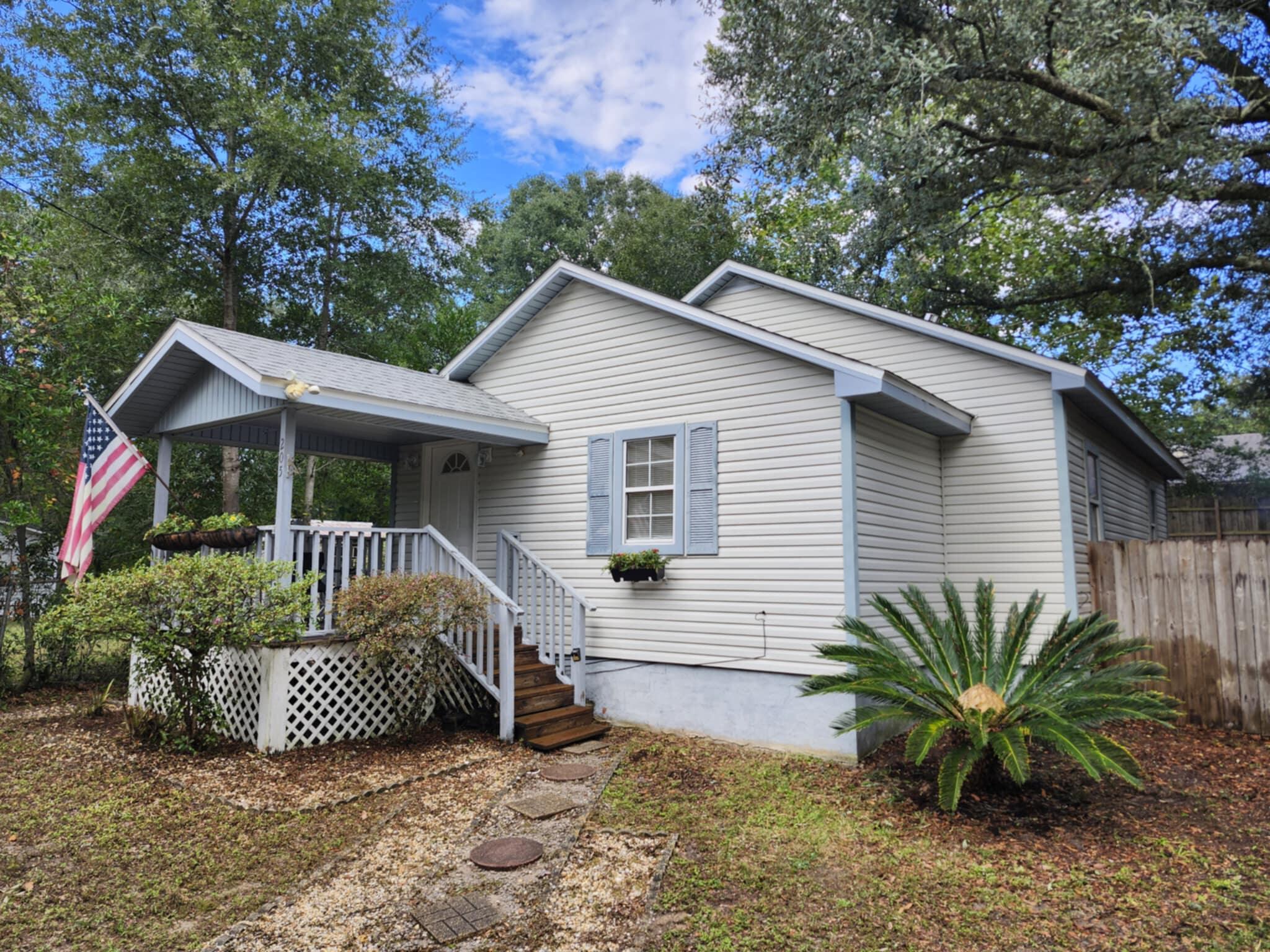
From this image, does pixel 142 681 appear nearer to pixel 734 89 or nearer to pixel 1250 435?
pixel 734 89

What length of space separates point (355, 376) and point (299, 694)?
303cm

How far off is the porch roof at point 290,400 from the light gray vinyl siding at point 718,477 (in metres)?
0.58

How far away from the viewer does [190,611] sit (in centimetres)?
610

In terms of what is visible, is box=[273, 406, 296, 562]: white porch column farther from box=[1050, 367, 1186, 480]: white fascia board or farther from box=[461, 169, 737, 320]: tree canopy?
box=[461, 169, 737, 320]: tree canopy

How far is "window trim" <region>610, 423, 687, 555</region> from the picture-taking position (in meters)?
7.51

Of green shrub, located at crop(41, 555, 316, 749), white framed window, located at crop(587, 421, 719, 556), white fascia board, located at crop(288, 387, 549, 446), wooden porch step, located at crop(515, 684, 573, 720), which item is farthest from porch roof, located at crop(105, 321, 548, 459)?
wooden porch step, located at crop(515, 684, 573, 720)


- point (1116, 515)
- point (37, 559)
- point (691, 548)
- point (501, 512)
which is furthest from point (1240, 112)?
point (37, 559)

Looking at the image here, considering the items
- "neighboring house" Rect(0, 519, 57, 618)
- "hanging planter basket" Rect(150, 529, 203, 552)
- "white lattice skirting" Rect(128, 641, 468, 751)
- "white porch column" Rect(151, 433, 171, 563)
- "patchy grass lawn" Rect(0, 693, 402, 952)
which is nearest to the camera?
"patchy grass lawn" Rect(0, 693, 402, 952)

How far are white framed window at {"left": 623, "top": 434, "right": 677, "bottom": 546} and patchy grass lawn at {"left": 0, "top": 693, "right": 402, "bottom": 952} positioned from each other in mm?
3476

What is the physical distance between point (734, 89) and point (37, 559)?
1176 centimetres

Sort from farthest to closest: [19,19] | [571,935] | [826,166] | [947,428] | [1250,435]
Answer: [1250,435], [826,166], [19,19], [947,428], [571,935]

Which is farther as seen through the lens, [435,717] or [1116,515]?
[1116,515]

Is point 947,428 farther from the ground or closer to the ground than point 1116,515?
farther from the ground

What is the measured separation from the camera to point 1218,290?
50.1ft
